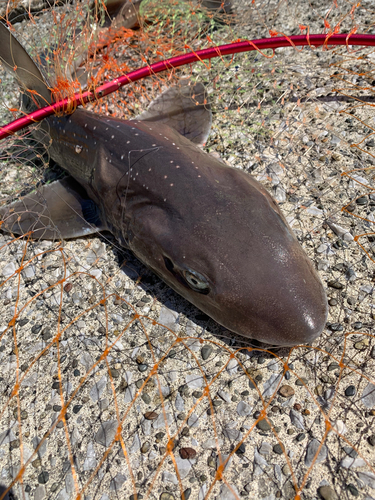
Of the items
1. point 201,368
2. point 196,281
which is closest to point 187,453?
point 201,368

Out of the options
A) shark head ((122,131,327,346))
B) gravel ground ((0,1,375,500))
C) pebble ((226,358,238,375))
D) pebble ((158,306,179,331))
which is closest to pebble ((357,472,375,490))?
gravel ground ((0,1,375,500))

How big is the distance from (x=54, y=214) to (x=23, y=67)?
4.80ft

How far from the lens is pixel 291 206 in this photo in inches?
142

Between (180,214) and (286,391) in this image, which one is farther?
(180,214)

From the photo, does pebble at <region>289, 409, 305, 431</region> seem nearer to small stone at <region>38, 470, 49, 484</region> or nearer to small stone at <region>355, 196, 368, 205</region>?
small stone at <region>38, 470, 49, 484</region>

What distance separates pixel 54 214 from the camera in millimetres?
3906

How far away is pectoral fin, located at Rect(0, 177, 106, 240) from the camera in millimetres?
3783

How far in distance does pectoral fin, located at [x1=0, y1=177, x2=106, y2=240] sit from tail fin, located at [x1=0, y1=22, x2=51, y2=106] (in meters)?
0.92

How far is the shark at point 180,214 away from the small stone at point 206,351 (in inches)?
11.9

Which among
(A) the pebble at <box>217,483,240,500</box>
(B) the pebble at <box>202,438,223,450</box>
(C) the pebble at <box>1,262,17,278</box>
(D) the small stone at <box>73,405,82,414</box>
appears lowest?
(A) the pebble at <box>217,483,240,500</box>

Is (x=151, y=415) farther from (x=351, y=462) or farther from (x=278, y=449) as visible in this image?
(x=351, y=462)

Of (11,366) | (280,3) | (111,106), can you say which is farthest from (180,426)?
(280,3)

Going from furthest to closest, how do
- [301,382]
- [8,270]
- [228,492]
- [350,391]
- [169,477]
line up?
[8,270]
[301,382]
[350,391]
[169,477]
[228,492]

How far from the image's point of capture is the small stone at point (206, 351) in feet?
9.41
